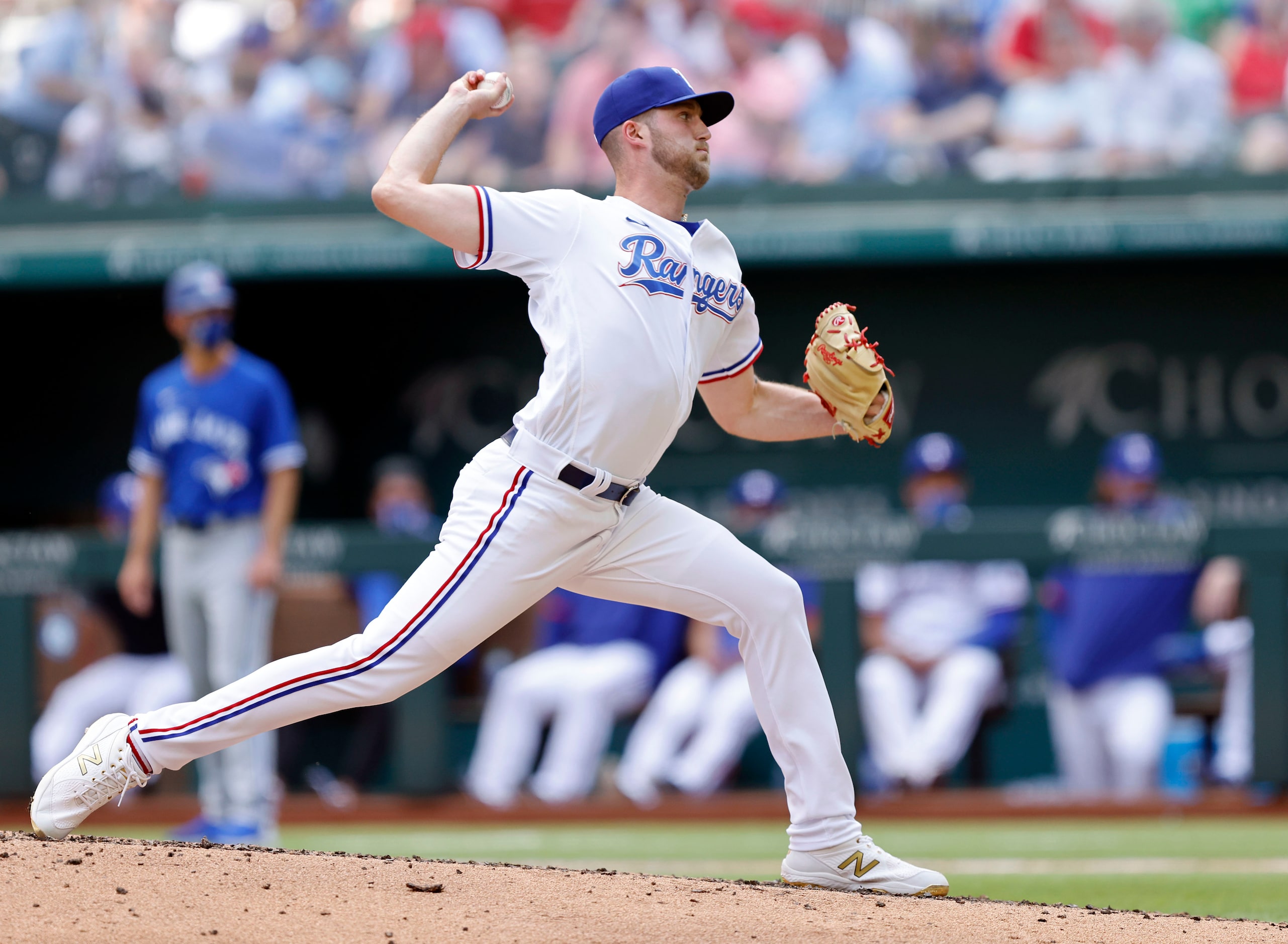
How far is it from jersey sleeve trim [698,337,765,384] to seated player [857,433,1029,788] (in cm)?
331

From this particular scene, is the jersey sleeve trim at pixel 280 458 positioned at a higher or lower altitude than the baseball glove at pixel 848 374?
higher

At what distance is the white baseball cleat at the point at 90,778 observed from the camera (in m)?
3.05

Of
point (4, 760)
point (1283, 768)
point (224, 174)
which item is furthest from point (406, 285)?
Result: point (1283, 768)

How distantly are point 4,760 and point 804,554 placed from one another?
3.58m

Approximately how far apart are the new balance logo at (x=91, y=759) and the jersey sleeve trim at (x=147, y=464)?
2.36 m

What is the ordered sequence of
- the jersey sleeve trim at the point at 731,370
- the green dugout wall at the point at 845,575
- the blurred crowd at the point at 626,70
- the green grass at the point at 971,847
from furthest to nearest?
the blurred crowd at the point at 626,70, the green dugout wall at the point at 845,575, the green grass at the point at 971,847, the jersey sleeve trim at the point at 731,370

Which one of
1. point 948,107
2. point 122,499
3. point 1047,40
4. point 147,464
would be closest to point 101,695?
point 122,499

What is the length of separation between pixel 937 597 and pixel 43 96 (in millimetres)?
6015

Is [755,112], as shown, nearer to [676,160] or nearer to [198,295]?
[198,295]

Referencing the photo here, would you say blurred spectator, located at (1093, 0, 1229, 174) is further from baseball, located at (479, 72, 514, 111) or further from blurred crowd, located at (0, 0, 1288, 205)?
baseball, located at (479, 72, 514, 111)

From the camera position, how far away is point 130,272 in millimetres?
8516

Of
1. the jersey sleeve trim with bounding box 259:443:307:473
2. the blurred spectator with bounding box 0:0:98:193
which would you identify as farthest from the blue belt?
the blurred spectator with bounding box 0:0:98:193

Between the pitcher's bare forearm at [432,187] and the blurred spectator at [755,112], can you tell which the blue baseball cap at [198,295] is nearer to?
the pitcher's bare forearm at [432,187]

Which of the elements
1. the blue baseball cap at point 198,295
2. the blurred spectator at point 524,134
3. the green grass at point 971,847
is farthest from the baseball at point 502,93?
the blurred spectator at point 524,134
